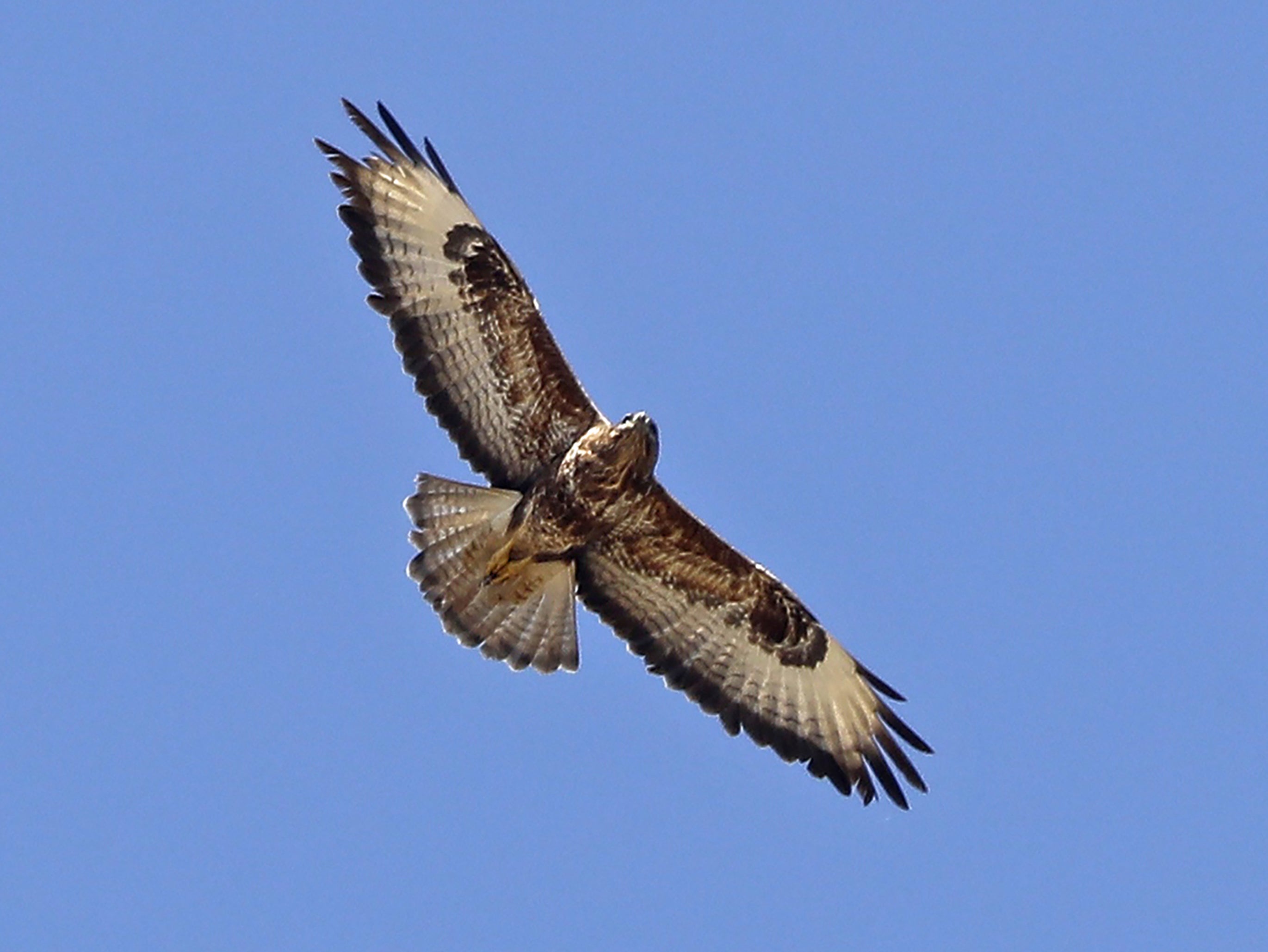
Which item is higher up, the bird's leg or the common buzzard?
the common buzzard

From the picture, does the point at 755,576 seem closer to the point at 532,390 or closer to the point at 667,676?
the point at 667,676

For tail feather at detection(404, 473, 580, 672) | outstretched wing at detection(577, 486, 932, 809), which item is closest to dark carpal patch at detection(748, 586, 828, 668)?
outstretched wing at detection(577, 486, 932, 809)

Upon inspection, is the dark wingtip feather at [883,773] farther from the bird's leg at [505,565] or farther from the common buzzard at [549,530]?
the bird's leg at [505,565]

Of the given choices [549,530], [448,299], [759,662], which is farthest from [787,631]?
[448,299]

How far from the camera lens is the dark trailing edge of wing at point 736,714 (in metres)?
16.3

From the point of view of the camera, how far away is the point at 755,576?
53.1 ft

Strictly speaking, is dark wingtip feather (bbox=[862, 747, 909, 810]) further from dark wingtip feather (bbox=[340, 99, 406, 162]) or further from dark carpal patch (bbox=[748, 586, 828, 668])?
dark wingtip feather (bbox=[340, 99, 406, 162])

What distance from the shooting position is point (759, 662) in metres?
16.4

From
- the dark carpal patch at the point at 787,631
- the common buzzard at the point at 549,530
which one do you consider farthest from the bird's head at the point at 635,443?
the dark carpal patch at the point at 787,631

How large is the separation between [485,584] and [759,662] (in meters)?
1.88

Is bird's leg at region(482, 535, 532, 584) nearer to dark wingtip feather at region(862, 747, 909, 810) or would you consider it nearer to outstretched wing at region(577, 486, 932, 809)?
outstretched wing at region(577, 486, 932, 809)

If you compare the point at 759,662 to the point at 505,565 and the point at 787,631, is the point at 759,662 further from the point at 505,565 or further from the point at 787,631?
the point at 505,565

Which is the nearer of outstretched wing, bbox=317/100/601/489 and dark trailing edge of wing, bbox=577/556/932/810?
outstretched wing, bbox=317/100/601/489

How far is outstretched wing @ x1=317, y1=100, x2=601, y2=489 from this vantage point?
15.4 metres
